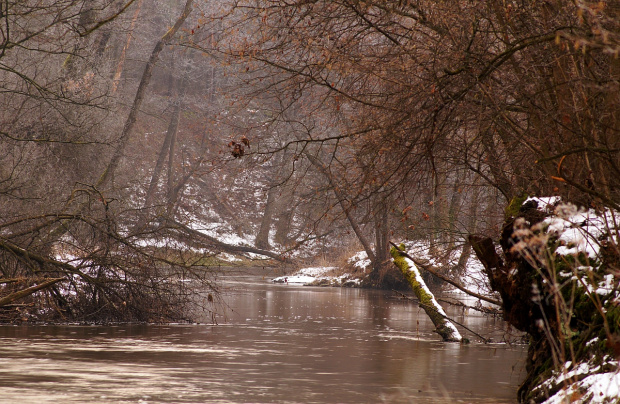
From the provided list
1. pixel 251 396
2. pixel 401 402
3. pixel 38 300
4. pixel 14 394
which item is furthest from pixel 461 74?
pixel 38 300

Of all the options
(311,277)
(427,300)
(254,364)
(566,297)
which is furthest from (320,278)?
(566,297)

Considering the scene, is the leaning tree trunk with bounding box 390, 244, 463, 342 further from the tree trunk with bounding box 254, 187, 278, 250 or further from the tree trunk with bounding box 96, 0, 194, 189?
the tree trunk with bounding box 254, 187, 278, 250

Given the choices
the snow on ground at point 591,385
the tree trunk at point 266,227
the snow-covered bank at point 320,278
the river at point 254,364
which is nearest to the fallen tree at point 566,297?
the snow on ground at point 591,385

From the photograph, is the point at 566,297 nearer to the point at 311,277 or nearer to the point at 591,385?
the point at 591,385

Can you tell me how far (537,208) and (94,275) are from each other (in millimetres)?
8811

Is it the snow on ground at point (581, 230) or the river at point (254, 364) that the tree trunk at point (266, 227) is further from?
the snow on ground at point (581, 230)

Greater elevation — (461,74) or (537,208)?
(461,74)

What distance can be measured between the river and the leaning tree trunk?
281mm

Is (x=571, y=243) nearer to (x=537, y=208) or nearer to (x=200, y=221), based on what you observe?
(x=537, y=208)

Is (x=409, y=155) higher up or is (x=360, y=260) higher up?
(x=409, y=155)

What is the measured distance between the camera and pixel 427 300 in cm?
1224

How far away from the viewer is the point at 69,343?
11.1 metres

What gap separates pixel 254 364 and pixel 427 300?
3.60m

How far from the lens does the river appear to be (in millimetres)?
7742
